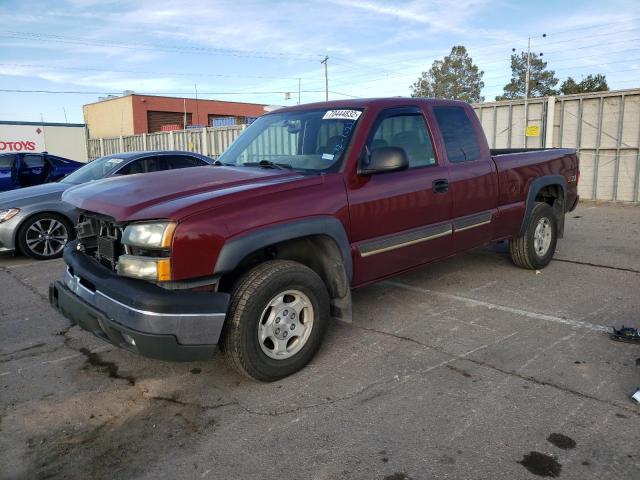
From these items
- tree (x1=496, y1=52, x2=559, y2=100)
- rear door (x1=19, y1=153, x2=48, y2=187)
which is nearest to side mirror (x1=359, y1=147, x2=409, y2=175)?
rear door (x1=19, y1=153, x2=48, y2=187)

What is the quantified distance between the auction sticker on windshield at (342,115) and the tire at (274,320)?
4.44 ft

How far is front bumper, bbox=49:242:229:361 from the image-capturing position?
9.62 ft

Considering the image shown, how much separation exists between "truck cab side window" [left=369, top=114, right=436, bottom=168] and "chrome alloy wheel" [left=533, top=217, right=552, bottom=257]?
7.21ft

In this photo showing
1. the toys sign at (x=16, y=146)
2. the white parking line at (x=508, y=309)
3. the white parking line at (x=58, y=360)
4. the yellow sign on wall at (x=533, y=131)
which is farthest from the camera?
the toys sign at (x=16, y=146)

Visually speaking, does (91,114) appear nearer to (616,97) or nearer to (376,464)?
(616,97)

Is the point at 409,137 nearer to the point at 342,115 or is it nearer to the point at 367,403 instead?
the point at 342,115

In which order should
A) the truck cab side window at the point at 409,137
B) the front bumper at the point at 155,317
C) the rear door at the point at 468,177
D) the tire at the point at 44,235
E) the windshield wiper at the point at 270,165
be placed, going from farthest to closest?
the tire at the point at 44,235, the rear door at the point at 468,177, the truck cab side window at the point at 409,137, the windshield wiper at the point at 270,165, the front bumper at the point at 155,317

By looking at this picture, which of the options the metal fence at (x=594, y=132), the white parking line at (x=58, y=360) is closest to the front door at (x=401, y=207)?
the white parking line at (x=58, y=360)

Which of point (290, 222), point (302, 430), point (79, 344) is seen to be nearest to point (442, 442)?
point (302, 430)

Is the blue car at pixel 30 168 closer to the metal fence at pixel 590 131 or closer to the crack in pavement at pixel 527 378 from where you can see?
the crack in pavement at pixel 527 378

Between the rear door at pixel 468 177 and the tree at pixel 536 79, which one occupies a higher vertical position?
the tree at pixel 536 79

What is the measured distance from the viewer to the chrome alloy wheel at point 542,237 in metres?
6.05

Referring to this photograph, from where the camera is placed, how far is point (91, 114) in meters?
50.2

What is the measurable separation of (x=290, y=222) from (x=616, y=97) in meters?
11.5
